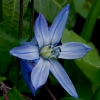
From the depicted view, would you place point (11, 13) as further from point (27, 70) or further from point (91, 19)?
point (91, 19)

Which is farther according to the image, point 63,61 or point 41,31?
point 63,61

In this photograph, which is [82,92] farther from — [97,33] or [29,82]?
[97,33]

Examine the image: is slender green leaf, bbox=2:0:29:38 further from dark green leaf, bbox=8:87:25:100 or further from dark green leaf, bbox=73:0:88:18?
dark green leaf, bbox=73:0:88:18

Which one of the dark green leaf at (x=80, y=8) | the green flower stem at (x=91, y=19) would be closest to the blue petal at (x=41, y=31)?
the green flower stem at (x=91, y=19)

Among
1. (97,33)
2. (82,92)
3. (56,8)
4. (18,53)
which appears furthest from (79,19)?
(18,53)

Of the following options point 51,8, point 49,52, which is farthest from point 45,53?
point 51,8

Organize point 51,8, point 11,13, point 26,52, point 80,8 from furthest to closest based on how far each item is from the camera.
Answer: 1. point 80,8
2. point 51,8
3. point 11,13
4. point 26,52

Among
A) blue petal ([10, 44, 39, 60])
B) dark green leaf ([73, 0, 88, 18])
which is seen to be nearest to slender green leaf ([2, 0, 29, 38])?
blue petal ([10, 44, 39, 60])
